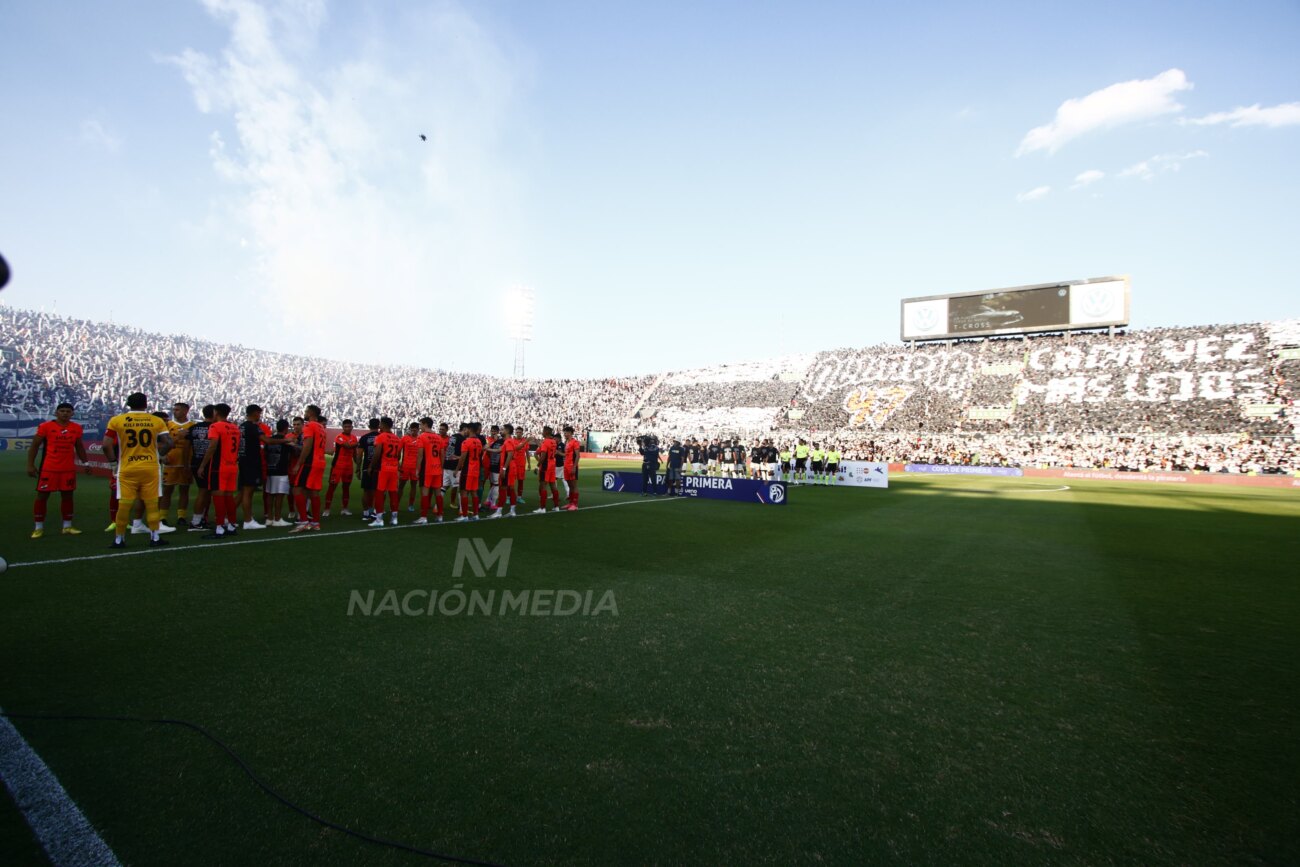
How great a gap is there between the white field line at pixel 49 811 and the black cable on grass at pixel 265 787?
0.25 metres

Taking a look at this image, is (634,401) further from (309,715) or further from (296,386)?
(309,715)

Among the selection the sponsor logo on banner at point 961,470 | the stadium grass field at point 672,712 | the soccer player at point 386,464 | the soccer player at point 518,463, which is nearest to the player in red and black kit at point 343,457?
the soccer player at point 386,464

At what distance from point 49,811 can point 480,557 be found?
5246mm

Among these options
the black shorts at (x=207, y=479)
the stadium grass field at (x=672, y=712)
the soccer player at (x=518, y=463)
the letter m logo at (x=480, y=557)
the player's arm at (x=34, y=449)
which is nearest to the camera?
the stadium grass field at (x=672, y=712)

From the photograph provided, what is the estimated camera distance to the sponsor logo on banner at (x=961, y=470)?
33000mm

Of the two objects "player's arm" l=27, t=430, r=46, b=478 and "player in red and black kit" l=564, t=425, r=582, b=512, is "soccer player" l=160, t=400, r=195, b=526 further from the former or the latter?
"player in red and black kit" l=564, t=425, r=582, b=512

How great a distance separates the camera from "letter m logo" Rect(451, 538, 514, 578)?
22.9 ft

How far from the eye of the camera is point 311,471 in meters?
9.51

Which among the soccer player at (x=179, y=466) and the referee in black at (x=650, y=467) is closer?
the soccer player at (x=179, y=466)

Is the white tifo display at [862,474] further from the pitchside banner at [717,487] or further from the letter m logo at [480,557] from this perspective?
the letter m logo at [480,557]

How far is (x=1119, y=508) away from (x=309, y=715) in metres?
19.6

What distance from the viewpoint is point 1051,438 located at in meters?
39.2

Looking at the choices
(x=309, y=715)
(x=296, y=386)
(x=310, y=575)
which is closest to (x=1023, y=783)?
(x=309, y=715)

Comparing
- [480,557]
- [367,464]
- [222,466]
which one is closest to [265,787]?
[480,557]
